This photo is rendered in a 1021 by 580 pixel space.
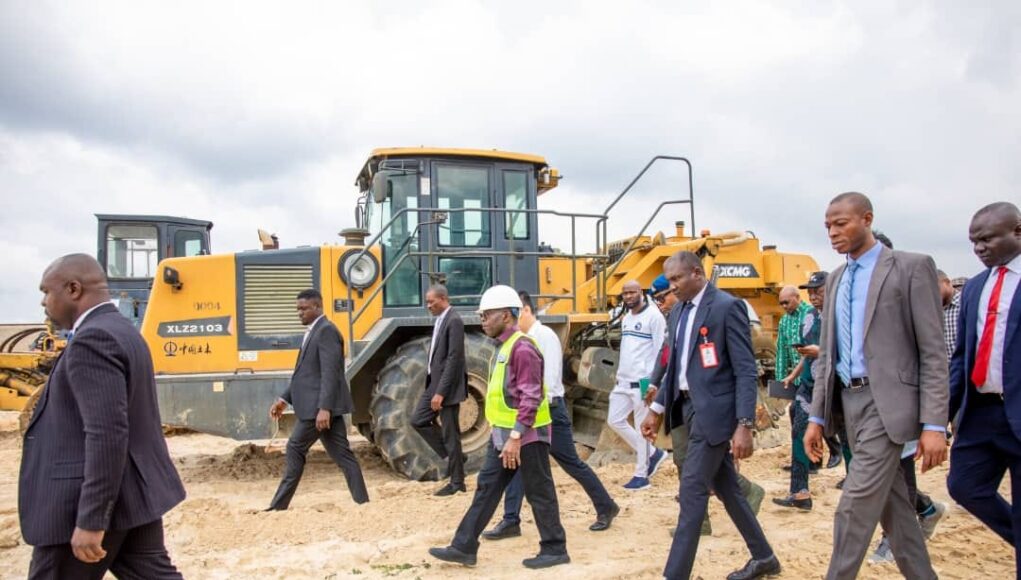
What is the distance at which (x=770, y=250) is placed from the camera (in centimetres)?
991

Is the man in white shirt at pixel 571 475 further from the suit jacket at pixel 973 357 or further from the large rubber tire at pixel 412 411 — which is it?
the suit jacket at pixel 973 357

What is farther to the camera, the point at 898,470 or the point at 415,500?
the point at 415,500

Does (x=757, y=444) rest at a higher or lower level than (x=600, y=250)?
lower

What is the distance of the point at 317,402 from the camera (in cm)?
558

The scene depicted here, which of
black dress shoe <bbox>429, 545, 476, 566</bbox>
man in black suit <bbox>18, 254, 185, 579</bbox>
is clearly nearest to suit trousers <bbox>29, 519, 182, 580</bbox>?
man in black suit <bbox>18, 254, 185, 579</bbox>

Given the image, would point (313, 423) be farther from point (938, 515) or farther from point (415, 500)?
point (938, 515)

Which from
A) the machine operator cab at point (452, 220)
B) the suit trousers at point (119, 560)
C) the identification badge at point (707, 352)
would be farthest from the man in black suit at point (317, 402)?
the identification badge at point (707, 352)

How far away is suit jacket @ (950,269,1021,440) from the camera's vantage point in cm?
322

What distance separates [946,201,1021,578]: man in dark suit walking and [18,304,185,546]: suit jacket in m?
3.41

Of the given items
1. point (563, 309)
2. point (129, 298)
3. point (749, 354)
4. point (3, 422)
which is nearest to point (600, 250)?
point (563, 309)

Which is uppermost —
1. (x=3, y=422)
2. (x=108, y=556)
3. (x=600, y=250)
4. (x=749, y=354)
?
(x=600, y=250)

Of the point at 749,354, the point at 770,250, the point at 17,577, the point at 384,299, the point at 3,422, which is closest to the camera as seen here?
the point at 749,354

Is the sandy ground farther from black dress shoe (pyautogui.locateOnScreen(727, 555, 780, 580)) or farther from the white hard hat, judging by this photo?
the white hard hat

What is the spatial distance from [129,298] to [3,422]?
2514 millimetres
